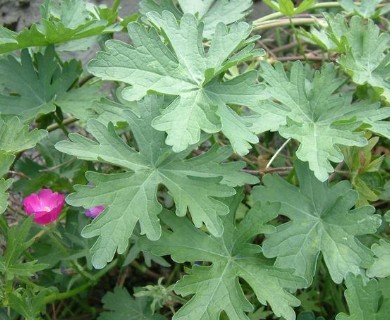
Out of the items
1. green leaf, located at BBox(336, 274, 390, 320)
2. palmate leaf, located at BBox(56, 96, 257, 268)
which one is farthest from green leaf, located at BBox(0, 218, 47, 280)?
green leaf, located at BBox(336, 274, 390, 320)

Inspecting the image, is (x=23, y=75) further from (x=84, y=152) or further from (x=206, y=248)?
(x=206, y=248)

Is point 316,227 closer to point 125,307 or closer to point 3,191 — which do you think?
point 125,307

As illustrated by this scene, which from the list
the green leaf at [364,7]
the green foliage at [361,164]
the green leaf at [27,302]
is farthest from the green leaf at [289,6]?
the green leaf at [27,302]

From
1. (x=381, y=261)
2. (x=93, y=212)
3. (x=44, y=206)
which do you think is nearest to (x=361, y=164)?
(x=381, y=261)

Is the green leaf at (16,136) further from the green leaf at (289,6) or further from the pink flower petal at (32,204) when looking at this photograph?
the green leaf at (289,6)

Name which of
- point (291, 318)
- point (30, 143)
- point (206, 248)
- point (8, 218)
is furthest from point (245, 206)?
point (8, 218)

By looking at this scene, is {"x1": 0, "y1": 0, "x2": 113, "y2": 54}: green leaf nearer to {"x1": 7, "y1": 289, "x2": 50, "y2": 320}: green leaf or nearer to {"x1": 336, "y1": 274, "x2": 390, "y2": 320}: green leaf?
{"x1": 7, "y1": 289, "x2": 50, "y2": 320}: green leaf

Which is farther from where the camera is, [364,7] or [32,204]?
[364,7]
